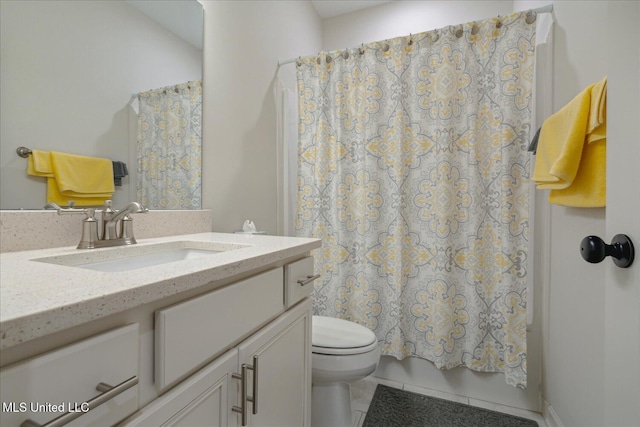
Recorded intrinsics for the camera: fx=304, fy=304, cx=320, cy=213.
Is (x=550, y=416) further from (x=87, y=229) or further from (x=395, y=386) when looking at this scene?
(x=87, y=229)

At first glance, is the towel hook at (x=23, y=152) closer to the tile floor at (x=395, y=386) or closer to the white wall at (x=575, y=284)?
the tile floor at (x=395, y=386)

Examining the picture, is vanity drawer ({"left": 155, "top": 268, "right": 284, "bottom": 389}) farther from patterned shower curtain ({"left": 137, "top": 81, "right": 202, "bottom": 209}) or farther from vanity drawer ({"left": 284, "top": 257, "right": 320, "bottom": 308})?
patterned shower curtain ({"left": 137, "top": 81, "right": 202, "bottom": 209})

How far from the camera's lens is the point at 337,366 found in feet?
4.08

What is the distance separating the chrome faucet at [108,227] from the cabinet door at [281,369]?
542 millimetres

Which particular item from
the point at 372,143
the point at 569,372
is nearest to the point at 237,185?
the point at 372,143

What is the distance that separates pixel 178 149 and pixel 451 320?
158 centimetres

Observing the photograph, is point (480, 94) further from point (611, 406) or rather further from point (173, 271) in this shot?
point (173, 271)

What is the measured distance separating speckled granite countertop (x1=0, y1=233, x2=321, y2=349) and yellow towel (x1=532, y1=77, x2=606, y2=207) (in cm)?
105

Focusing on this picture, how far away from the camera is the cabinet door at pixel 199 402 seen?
0.50m

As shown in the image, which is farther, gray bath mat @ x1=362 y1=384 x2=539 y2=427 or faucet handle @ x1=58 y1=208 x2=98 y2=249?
gray bath mat @ x1=362 y1=384 x2=539 y2=427

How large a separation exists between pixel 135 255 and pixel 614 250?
1.14m

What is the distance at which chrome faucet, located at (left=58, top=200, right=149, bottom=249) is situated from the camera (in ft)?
2.88

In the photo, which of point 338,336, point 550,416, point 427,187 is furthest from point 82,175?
point 550,416

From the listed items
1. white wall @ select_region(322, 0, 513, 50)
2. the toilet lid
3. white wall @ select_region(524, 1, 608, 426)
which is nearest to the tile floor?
white wall @ select_region(524, 1, 608, 426)
